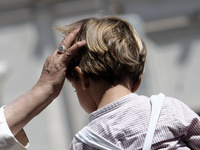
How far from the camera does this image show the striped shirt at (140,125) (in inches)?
46.8

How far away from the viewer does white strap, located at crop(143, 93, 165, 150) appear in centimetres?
116

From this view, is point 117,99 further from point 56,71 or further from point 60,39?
point 60,39

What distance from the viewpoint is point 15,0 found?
505cm

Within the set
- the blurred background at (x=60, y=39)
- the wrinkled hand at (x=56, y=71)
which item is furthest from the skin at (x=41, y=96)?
the blurred background at (x=60, y=39)

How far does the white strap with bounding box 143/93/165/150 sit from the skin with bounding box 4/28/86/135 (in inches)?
11.0

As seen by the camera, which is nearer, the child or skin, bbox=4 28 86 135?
the child

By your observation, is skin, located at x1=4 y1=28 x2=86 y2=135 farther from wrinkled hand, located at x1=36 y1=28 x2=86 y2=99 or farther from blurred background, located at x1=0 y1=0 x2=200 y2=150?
blurred background, located at x1=0 y1=0 x2=200 y2=150

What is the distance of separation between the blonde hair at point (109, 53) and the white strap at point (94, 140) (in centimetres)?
18

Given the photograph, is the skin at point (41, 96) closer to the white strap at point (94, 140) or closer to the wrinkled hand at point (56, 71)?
the wrinkled hand at point (56, 71)

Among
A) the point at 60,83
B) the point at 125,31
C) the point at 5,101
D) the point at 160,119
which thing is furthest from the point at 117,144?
the point at 5,101

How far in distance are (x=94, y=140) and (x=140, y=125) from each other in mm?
133

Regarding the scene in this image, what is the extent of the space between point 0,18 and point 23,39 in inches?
13.9

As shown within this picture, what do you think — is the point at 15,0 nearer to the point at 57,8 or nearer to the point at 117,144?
the point at 57,8

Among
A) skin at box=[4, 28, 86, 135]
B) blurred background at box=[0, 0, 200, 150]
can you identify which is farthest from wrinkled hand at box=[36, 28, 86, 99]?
blurred background at box=[0, 0, 200, 150]
